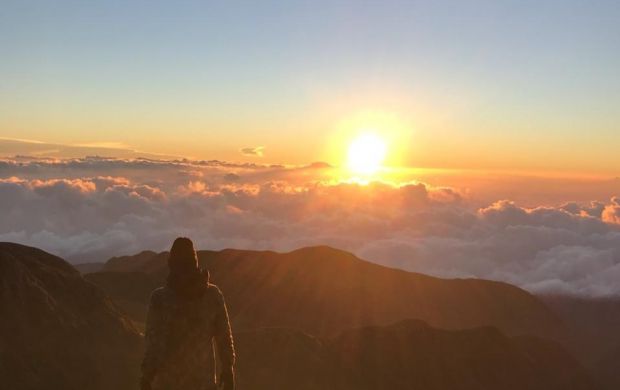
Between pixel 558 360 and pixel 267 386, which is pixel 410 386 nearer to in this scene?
pixel 267 386

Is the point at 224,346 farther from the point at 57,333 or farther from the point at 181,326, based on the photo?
the point at 57,333

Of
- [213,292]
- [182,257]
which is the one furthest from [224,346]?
[182,257]

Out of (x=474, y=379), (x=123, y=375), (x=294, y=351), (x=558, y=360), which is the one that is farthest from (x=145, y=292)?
(x=558, y=360)

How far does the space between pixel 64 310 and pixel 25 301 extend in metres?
4.69

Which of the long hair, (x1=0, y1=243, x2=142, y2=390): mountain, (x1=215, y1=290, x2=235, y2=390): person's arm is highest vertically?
the long hair

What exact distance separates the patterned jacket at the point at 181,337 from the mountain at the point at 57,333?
185ft

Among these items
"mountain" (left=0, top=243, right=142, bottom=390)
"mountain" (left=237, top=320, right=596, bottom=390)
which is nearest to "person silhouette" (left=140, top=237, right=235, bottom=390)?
"mountain" (left=0, top=243, right=142, bottom=390)

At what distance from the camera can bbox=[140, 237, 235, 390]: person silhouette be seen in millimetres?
8516

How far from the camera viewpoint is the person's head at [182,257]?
8.56 m

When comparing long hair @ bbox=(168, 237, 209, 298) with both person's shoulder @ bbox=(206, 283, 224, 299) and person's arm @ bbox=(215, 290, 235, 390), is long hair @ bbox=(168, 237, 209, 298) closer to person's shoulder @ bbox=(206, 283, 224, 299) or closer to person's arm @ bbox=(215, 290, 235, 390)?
person's shoulder @ bbox=(206, 283, 224, 299)

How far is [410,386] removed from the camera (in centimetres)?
11012

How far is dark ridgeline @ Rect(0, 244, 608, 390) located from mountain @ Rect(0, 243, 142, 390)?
12cm

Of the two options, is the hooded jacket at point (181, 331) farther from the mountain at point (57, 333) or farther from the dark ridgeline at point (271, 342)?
the dark ridgeline at point (271, 342)

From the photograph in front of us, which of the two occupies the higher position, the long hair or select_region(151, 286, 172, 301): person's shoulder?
the long hair
